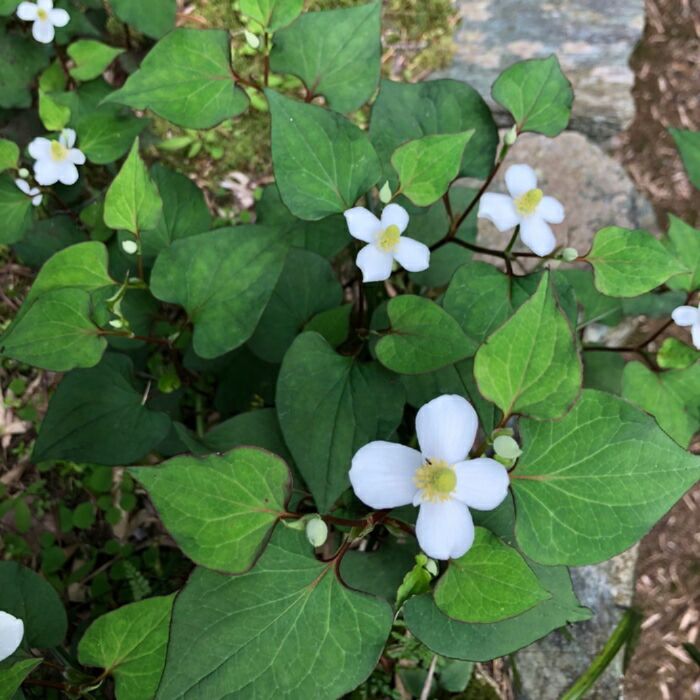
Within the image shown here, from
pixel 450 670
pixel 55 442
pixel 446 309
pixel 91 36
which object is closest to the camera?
pixel 446 309

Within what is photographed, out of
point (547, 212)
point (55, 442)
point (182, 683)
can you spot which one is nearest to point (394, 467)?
point (182, 683)

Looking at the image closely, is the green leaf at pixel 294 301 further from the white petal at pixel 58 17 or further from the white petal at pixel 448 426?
the white petal at pixel 58 17

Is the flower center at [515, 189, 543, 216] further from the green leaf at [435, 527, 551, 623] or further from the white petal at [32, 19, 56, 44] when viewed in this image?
the white petal at [32, 19, 56, 44]

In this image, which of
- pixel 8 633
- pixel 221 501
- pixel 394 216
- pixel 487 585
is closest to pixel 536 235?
pixel 394 216

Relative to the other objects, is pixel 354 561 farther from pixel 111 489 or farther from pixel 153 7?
pixel 153 7

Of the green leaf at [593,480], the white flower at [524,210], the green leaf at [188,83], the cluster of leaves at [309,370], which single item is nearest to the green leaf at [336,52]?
the cluster of leaves at [309,370]

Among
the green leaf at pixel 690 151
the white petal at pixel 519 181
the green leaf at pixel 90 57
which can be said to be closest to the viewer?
the white petal at pixel 519 181

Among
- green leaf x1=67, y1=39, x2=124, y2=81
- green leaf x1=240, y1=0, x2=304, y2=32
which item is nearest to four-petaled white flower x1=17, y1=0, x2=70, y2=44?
green leaf x1=67, y1=39, x2=124, y2=81
